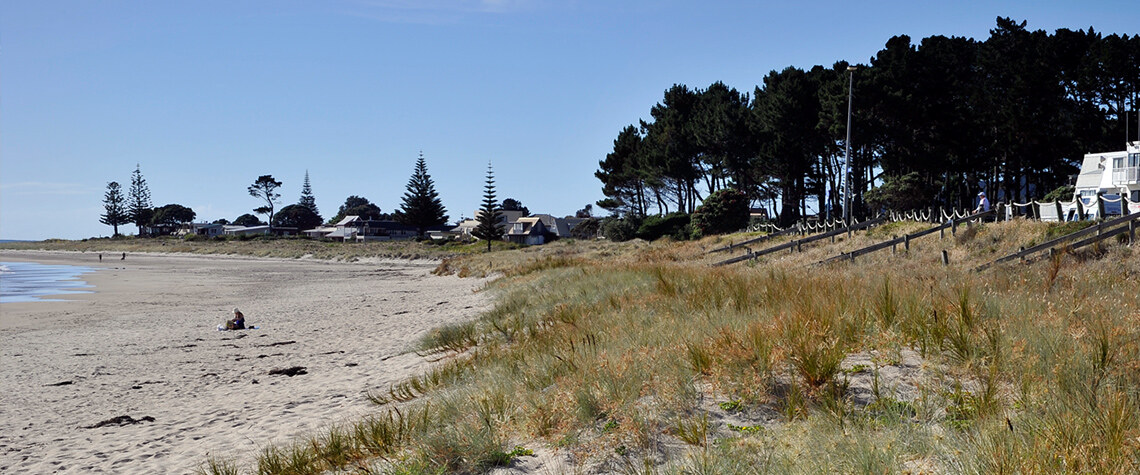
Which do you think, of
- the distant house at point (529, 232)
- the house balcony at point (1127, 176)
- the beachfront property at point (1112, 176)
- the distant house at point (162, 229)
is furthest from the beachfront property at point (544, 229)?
the distant house at point (162, 229)

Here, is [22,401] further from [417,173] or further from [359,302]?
[417,173]

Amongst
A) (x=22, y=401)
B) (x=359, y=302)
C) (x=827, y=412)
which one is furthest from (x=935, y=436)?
(x=359, y=302)

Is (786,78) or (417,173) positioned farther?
(417,173)

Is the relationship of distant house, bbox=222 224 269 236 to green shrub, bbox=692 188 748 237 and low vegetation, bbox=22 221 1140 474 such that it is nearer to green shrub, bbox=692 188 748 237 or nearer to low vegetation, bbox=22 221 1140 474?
green shrub, bbox=692 188 748 237

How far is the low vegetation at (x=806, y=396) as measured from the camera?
349cm

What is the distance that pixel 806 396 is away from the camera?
15.1 feet

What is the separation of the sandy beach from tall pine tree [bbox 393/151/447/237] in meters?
83.0

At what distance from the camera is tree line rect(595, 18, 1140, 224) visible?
39.8m

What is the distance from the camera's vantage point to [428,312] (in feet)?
58.5

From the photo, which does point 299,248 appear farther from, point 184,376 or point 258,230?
point 184,376

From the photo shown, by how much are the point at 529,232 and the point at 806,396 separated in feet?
318

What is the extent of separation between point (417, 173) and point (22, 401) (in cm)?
9890

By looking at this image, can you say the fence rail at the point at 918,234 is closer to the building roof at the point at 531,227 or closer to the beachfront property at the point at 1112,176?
the beachfront property at the point at 1112,176

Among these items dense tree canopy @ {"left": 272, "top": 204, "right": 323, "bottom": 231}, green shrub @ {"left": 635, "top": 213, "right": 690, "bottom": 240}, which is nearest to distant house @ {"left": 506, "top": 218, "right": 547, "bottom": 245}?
green shrub @ {"left": 635, "top": 213, "right": 690, "bottom": 240}
